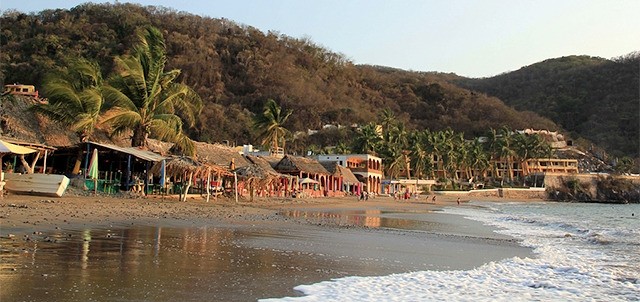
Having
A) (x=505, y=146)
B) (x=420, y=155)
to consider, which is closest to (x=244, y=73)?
(x=420, y=155)

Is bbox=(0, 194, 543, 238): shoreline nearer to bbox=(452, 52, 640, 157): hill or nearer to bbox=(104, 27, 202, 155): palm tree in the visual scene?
bbox=(104, 27, 202, 155): palm tree

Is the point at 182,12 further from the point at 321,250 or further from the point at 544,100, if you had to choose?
the point at 321,250

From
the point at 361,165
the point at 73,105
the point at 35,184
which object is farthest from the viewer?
the point at 361,165

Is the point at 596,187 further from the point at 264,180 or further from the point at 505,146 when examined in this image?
the point at 264,180

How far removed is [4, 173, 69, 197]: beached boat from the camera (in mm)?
17891

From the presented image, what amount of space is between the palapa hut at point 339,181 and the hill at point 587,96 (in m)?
88.9

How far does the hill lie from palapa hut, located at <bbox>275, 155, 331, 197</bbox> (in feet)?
320

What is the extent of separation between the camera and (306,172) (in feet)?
150

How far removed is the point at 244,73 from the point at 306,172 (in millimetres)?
73721

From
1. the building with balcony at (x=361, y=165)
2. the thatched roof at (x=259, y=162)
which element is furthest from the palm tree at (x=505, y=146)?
the thatched roof at (x=259, y=162)

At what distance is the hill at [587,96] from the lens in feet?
410

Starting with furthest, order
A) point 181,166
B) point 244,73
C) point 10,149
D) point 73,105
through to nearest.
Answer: point 244,73
point 73,105
point 181,166
point 10,149

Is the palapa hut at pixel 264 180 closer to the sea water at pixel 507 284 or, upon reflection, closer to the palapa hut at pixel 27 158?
the palapa hut at pixel 27 158

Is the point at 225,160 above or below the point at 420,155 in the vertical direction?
below
